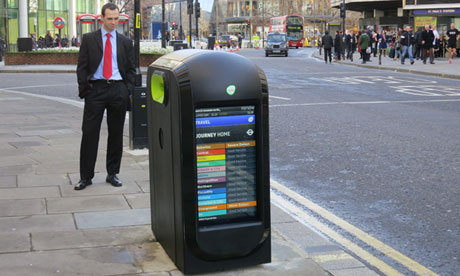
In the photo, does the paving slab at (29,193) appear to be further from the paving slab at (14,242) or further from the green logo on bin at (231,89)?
the green logo on bin at (231,89)

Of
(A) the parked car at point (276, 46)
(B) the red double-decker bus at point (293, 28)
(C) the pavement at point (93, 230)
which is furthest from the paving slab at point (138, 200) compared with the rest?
(B) the red double-decker bus at point (293, 28)

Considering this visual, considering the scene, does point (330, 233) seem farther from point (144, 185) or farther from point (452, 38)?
point (452, 38)

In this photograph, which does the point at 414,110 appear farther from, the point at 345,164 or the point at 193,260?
the point at 193,260

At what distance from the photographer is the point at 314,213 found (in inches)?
235

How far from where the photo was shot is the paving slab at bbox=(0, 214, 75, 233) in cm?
503

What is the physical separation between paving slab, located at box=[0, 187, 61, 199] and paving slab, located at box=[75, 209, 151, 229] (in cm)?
84

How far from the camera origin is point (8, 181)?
6.81 m

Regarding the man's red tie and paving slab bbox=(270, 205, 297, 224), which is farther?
the man's red tie

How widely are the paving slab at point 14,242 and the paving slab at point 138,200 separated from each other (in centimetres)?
115

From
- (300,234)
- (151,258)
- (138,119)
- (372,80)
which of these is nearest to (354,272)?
(300,234)

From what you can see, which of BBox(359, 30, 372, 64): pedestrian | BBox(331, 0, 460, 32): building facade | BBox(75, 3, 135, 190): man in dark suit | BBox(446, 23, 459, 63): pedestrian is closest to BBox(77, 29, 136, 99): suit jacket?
BBox(75, 3, 135, 190): man in dark suit

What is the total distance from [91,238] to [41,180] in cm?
226

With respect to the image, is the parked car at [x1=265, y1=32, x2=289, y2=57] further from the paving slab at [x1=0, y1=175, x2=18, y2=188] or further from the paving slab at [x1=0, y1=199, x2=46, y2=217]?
the paving slab at [x1=0, y1=199, x2=46, y2=217]

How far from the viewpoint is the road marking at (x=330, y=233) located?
452 centimetres
